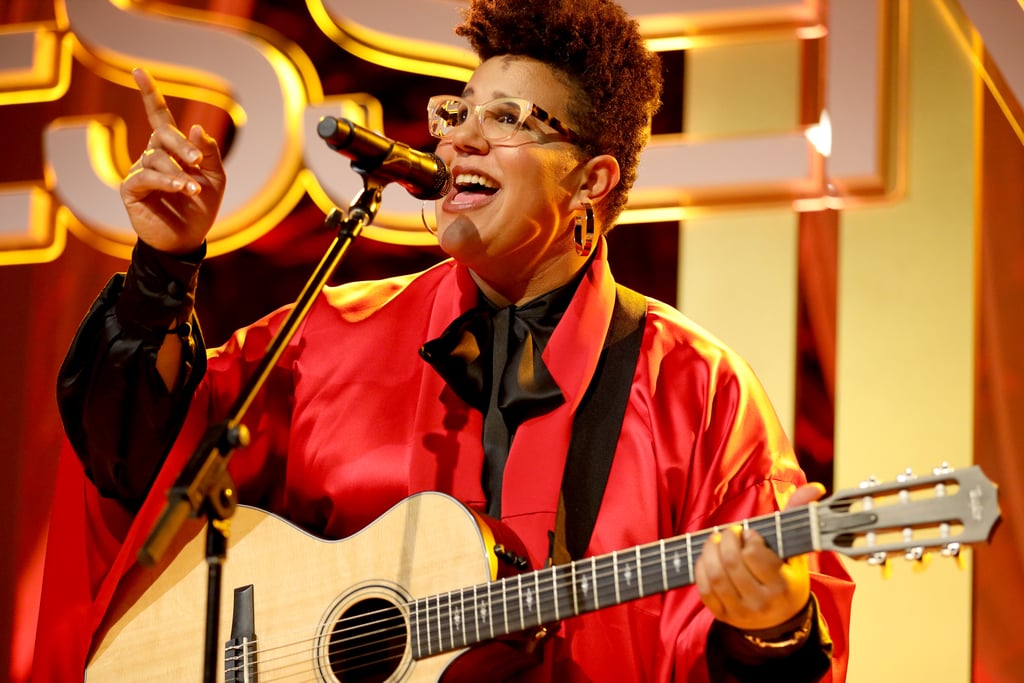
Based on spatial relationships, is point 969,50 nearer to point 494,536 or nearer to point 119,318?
point 494,536

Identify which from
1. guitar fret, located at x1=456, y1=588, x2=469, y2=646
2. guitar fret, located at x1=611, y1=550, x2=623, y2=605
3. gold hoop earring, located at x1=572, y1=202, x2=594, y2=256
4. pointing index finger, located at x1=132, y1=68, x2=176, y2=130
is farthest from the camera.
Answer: gold hoop earring, located at x1=572, y1=202, x2=594, y2=256

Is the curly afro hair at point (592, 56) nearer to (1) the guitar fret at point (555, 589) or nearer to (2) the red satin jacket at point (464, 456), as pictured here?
(2) the red satin jacket at point (464, 456)

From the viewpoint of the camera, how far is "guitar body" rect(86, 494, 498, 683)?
2.49 m

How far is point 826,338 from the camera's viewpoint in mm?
3525

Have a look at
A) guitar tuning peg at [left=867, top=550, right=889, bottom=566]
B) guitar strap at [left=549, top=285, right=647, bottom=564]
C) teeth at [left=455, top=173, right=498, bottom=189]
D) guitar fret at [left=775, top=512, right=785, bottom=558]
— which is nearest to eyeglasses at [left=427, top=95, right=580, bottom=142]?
teeth at [left=455, top=173, right=498, bottom=189]

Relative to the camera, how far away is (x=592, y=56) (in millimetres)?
3059

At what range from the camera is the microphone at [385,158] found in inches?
86.2

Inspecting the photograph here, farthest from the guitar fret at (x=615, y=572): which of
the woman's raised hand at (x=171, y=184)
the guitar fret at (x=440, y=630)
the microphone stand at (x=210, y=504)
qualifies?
A: the woman's raised hand at (x=171, y=184)

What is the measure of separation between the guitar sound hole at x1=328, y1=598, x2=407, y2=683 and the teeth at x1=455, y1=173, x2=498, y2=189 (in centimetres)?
94

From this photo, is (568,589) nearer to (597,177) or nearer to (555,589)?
(555,589)

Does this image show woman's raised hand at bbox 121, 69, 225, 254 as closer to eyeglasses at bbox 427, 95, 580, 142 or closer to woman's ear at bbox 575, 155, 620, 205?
eyeglasses at bbox 427, 95, 580, 142

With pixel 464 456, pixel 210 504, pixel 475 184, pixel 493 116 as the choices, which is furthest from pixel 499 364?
pixel 210 504

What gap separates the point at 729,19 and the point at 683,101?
10.7 inches

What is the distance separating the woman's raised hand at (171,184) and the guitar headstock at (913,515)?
1.41m
